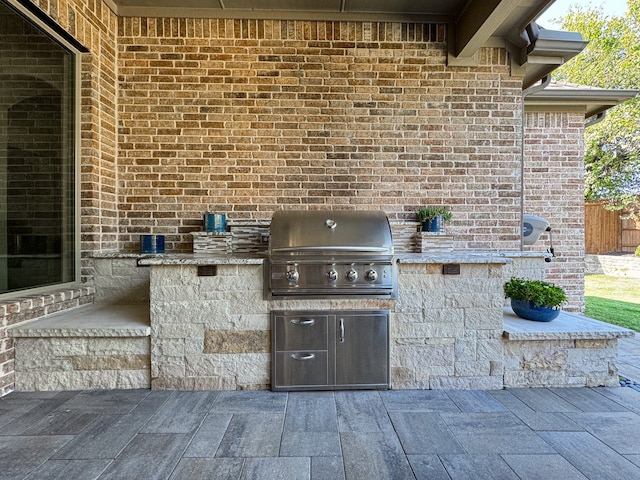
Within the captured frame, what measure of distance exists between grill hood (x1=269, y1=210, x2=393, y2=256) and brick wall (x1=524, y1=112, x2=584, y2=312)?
2.84m

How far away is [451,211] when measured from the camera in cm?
341

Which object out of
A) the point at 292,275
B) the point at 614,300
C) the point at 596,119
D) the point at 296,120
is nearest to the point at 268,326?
the point at 292,275

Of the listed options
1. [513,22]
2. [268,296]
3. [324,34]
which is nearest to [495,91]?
[513,22]

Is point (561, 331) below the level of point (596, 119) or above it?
below

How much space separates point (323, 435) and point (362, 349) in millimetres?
699

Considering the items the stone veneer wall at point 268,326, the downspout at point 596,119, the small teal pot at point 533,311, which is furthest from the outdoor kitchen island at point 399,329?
the downspout at point 596,119

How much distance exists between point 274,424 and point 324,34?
335 centimetres

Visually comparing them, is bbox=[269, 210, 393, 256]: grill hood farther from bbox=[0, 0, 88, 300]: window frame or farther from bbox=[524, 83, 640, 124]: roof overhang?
bbox=[524, 83, 640, 124]: roof overhang

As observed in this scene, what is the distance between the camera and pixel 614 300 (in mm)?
5340

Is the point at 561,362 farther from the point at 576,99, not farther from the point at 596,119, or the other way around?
the point at 596,119

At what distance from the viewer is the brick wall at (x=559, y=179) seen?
4.32 m

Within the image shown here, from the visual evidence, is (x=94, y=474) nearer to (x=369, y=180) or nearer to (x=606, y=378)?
(x=369, y=180)

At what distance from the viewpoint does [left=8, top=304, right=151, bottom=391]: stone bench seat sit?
2.34m

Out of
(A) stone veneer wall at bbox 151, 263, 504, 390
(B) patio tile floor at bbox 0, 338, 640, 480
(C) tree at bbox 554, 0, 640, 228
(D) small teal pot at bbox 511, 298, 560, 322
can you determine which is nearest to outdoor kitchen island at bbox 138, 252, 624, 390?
(A) stone veneer wall at bbox 151, 263, 504, 390
